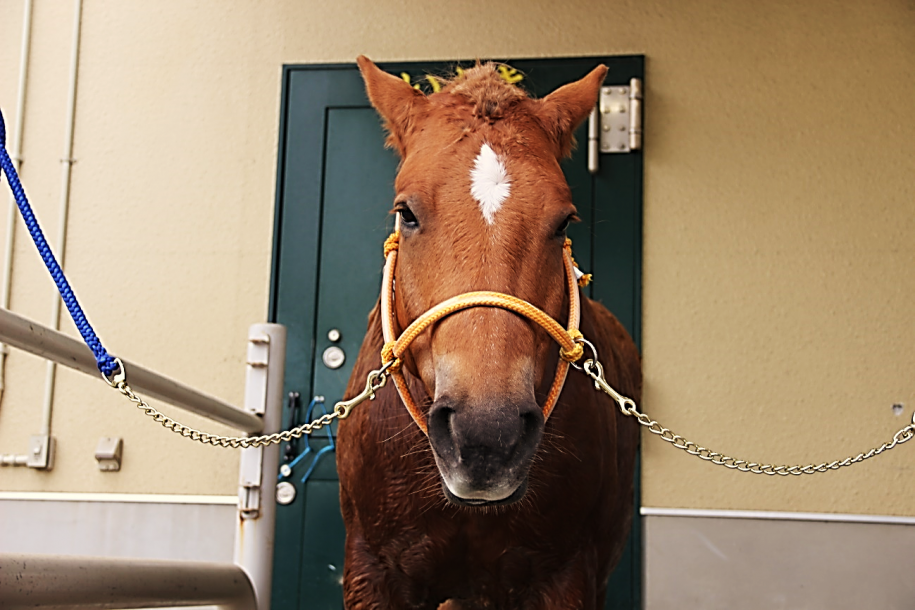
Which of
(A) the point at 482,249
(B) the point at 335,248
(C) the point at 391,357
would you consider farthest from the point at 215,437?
(B) the point at 335,248

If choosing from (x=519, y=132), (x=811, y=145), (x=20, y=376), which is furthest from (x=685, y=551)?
(x=20, y=376)

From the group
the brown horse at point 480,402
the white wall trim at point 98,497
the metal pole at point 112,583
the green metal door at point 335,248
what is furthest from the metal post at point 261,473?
the white wall trim at point 98,497

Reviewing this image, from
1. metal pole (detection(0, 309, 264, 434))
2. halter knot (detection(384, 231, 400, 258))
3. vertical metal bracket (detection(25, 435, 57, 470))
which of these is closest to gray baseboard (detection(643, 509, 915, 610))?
metal pole (detection(0, 309, 264, 434))

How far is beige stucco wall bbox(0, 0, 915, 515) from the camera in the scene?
11.6ft

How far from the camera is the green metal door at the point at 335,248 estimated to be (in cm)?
365

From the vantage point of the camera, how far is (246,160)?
155 inches

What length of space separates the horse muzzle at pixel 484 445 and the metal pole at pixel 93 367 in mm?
625

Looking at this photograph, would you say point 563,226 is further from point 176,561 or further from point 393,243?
point 176,561

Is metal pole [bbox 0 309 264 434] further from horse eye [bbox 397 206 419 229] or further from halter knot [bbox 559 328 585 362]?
halter knot [bbox 559 328 585 362]

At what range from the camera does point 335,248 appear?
3.86 meters

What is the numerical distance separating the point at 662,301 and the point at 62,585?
2696 millimetres

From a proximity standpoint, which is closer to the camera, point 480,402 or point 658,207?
point 480,402

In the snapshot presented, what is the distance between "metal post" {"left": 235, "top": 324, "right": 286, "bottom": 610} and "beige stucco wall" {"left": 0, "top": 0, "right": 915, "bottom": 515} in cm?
132

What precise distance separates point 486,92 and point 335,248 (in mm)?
2143
